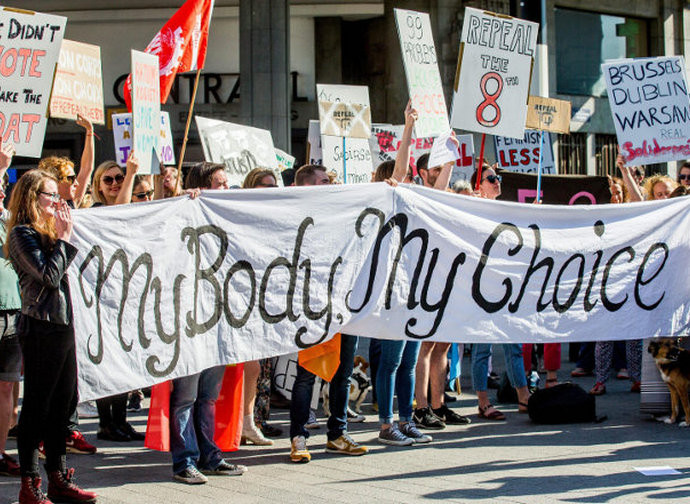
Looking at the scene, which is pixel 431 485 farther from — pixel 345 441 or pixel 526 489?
pixel 345 441

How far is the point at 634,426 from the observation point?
817 centimetres

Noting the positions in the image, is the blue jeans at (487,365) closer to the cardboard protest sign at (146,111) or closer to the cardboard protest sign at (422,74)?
the cardboard protest sign at (422,74)

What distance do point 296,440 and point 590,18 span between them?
667 inches

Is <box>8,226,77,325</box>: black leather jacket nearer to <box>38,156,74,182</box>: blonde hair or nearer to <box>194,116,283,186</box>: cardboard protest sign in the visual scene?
<box>38,156,74,182</box>: blonde hair

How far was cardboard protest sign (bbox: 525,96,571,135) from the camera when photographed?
11938 mm

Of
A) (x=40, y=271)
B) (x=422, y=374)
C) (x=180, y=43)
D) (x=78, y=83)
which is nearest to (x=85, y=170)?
(x=40, y=271)

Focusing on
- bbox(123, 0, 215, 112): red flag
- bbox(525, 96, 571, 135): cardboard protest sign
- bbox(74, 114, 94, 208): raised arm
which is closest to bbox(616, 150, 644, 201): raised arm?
bbox(525, 96, 571, 135): cardboard protest sign

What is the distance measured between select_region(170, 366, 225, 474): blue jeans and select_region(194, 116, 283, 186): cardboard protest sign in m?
3.98

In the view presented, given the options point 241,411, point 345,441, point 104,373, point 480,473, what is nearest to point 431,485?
point 480,473

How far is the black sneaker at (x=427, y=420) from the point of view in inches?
321

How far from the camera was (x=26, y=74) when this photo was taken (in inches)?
286

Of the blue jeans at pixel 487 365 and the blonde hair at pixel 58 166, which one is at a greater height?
the blonde hair at pixel 58 166

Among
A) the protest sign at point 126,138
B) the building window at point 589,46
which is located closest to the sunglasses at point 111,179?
the protest sign at point 126,138

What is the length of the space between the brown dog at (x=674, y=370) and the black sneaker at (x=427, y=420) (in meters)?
1.76
